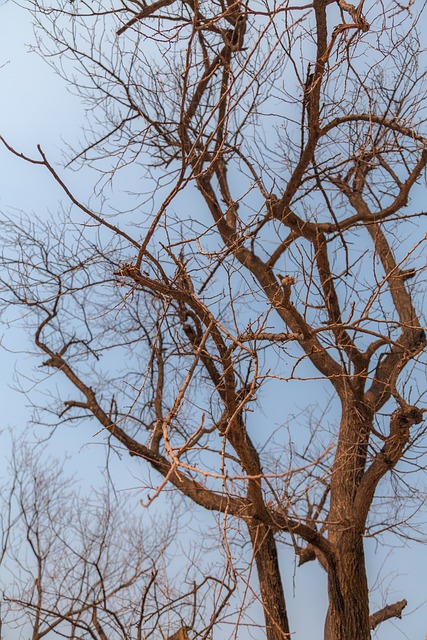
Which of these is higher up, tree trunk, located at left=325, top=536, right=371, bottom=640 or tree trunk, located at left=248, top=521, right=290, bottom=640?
tree trunk, located at left=248, top=521, right=290, bottom=640

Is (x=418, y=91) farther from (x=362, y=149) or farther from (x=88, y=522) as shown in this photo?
(x=88, y=522)

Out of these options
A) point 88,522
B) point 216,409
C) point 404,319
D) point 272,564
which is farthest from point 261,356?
point 88,522

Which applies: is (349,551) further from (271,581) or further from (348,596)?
(271,581)

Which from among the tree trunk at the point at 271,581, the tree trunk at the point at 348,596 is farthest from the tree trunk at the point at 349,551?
the tree trunk at the point at 271,581

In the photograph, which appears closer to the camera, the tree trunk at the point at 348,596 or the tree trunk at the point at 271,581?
the tree trunk at the point at 348,596

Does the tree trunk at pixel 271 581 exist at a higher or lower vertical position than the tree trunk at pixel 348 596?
higher

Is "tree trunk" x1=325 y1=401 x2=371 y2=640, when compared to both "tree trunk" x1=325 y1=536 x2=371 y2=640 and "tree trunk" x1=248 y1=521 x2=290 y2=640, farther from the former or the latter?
"tree trunk" x1=248 y1=521 x2=290 y2=640

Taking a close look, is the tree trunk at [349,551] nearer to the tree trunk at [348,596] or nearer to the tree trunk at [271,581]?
the tree trunk at [348,596]

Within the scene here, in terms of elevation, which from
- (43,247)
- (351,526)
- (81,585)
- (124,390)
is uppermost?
(43,247)

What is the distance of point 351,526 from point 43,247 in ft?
7.95

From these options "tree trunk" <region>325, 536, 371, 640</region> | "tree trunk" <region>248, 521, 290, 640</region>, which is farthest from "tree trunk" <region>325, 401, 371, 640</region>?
"tree trunk" <region>248, 521, 290, 640</region>

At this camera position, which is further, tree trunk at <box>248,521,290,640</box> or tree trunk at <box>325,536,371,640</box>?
tree trunk at <box>248,521,290,640</box>

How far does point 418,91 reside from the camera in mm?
4062

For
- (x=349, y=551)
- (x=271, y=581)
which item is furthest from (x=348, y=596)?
(x=271, y=581)
